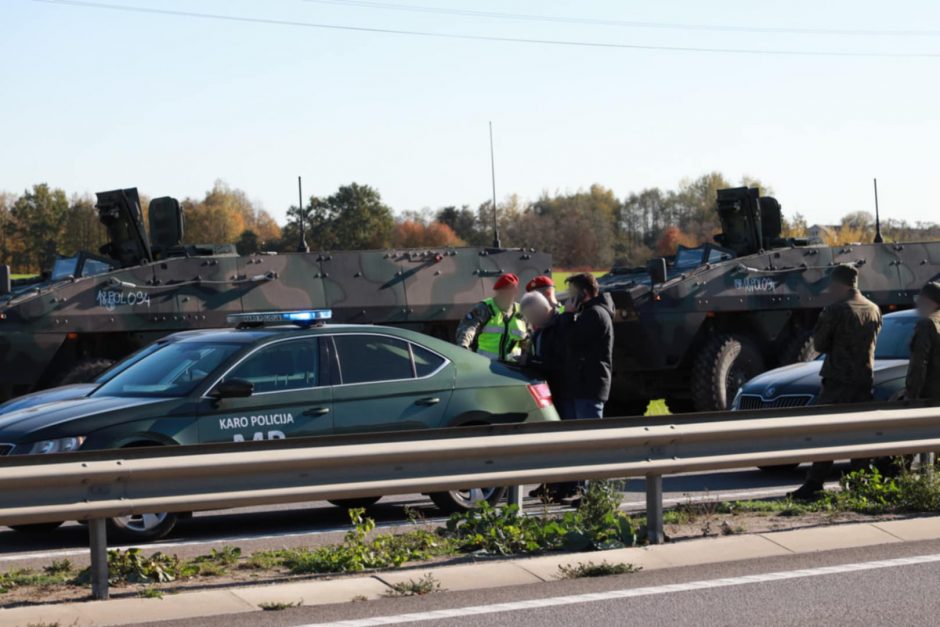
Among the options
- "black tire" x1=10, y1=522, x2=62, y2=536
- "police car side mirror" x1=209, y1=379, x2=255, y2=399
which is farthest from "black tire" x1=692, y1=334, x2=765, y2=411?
"black tire" x1=10, y1=522, x2=62, y2=536

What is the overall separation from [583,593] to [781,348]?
12.2 m

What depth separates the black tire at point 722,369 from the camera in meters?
17.6

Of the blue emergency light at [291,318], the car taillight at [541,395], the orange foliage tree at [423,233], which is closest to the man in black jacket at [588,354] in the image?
the car taillight at [541,395]

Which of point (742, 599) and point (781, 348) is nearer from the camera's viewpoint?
point (742, 599)

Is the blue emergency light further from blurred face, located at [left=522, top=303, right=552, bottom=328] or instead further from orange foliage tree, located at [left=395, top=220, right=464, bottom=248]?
orange foliage tree, located at [left=395, top=220, right=464, bottom=248]

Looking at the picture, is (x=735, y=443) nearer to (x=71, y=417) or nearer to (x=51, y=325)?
(x=71, y=417)

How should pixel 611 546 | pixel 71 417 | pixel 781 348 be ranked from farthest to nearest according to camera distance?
pixel 781 348
pixel 71 417
pixel 611 546

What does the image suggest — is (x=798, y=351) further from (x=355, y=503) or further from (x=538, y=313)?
(x=355, y=503)

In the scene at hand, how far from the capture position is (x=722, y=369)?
1770 cm

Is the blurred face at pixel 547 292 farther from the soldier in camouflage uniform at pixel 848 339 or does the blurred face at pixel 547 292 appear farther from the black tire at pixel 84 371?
the black tire at pixel 84 371

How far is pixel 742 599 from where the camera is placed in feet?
22.8

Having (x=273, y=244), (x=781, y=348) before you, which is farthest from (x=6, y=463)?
(x=273, y=244)

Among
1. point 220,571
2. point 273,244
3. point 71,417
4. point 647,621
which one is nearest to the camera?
point 647,621

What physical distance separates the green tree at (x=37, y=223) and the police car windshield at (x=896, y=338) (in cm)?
2645
